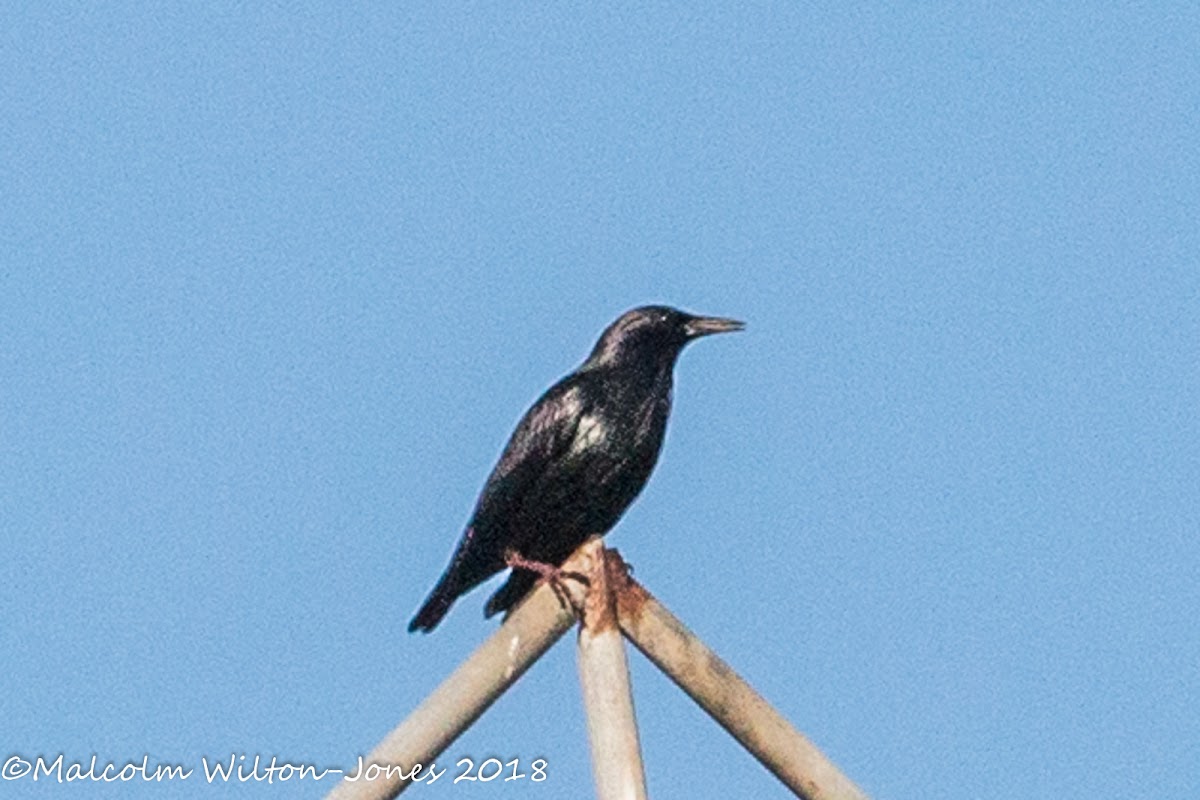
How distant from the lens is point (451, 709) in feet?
16.2

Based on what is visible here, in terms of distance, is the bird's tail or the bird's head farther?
the bird's head

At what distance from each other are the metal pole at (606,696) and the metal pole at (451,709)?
0.32 feet

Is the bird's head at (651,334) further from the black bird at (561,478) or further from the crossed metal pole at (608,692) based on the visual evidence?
the crossed metal pole at (608,692)

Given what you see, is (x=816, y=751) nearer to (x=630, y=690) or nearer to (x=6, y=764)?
(x=630, y=690)

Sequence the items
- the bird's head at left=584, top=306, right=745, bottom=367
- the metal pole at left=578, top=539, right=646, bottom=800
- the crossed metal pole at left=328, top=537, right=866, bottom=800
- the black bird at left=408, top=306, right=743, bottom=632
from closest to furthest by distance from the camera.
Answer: the metal pole at left=578, top=539, right=646, bottom=800, the crossed metal pole at left=328, top=537, right=866, bottom=800, the black bird at left=408, top=306, right=743, bottom=632, the bird's head at left=584, top=306, right=745, bottom=367

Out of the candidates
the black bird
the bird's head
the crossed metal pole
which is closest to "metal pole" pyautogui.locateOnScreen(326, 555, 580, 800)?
the crossed metal pole

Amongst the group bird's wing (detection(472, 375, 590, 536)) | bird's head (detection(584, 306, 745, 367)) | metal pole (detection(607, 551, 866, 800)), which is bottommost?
metal pole (detection(607, 551, 866, 800))

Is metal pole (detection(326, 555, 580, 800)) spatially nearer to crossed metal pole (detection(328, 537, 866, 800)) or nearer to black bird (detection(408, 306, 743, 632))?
crossed metal pole (detection(328, 537, 866, 800))

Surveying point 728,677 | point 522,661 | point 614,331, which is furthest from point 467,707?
point 614,331

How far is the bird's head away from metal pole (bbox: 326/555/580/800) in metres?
4.21

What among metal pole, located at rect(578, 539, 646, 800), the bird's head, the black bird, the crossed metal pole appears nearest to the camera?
metal pole, located at rect(578, 539, 646, 800)

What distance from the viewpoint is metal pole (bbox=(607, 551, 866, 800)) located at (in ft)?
16.1

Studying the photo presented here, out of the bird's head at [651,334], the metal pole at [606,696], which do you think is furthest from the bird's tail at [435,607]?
the metal pole at [606,696]

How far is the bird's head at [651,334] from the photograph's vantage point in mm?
9289
